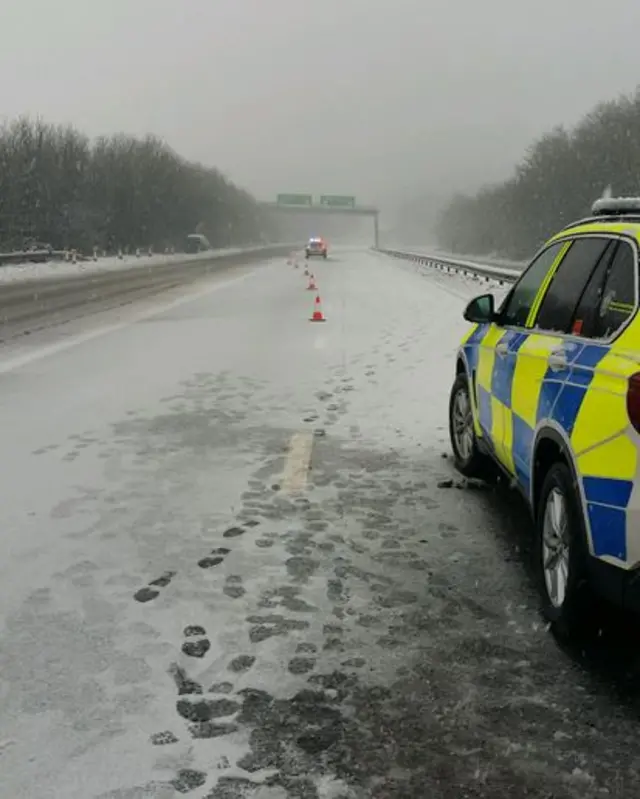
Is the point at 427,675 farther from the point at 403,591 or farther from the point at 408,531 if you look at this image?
the point at 408,531

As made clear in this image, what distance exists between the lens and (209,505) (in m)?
5.62

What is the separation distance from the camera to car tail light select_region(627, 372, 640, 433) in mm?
2910

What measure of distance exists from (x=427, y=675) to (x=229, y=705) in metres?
0.81

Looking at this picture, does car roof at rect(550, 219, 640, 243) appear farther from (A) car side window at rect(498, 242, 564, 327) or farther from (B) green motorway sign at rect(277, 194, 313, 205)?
(B) green motorway sign at rect(277, 194, 313, 205)

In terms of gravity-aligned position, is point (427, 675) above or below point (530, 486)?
below

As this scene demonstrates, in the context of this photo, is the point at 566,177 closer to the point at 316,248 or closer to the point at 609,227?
the point at 316,248

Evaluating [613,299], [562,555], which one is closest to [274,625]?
[562,555]

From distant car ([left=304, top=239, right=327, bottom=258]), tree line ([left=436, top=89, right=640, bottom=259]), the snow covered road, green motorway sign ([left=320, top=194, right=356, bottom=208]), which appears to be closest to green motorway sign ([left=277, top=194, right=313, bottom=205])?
green motorway sign ([left=320, top=194, right=356, bottom=208])

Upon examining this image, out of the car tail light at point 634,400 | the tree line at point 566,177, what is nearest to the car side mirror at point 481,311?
the car tail light at point 634,400

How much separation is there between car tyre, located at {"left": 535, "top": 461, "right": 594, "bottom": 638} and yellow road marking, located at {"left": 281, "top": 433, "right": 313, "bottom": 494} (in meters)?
2.38

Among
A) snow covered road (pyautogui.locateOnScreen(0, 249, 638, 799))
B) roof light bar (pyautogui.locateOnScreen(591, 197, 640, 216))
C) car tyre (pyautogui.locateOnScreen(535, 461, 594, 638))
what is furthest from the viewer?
roof light bar (pyautogui.locateOnScreen(591, 197, 640, 216))

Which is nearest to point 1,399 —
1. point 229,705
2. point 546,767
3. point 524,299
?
point 524,299

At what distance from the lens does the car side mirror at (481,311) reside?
5457 millimetres

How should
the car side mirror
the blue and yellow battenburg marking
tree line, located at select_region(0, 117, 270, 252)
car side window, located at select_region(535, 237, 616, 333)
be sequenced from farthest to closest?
tree line, located at select_region(0, 117, 270, 252) → the car side mirror → car side window, located at select_region(535, 237, 616, 333) → the blue and yellow battenburg marking
